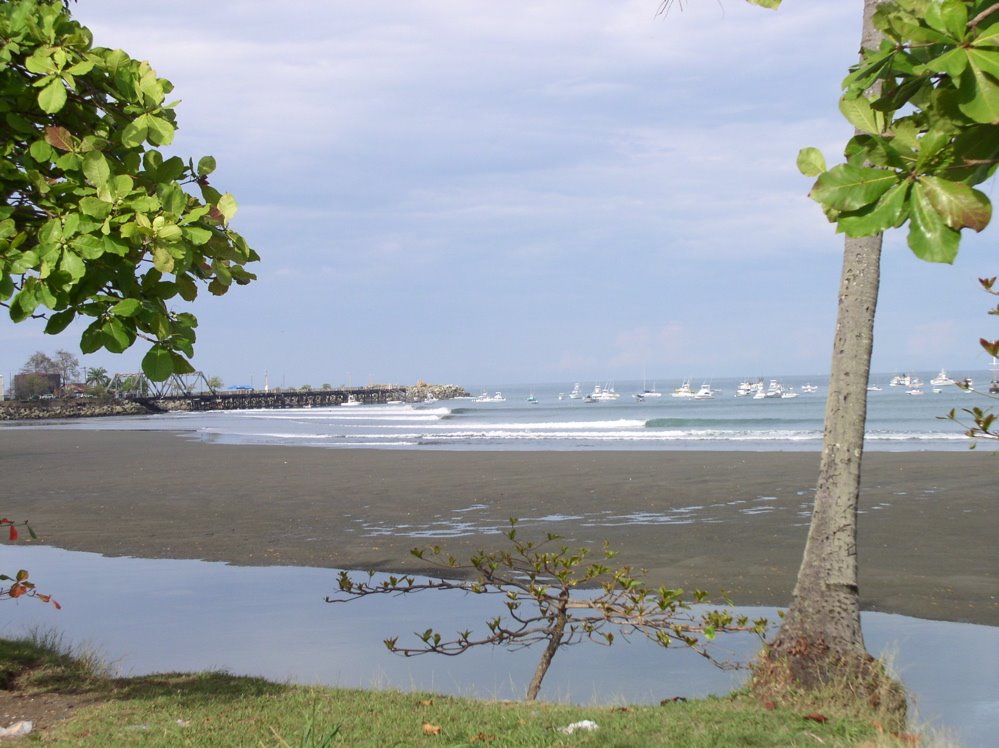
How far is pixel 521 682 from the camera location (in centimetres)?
763

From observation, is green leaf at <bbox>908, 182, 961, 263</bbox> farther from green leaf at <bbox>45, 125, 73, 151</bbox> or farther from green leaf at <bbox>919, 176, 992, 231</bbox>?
green leaf at <bbox>45, 125, 73, 151</bbox>

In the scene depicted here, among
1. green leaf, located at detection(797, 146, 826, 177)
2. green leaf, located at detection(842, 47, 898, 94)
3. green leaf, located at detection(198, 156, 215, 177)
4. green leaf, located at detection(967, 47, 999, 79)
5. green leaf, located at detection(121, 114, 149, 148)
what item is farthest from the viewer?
green leaf, located at detection(198, 156, 215, 177)

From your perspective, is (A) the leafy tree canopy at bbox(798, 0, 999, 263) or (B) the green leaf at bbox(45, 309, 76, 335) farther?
(B) the green leaf at bbox(45, 309, 76, 335)

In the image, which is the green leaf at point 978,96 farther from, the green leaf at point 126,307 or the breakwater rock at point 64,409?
the breakwater rock at point 64,409

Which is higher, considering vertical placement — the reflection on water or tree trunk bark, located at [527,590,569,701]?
tree trunk bark, located at [527,590,569,701]

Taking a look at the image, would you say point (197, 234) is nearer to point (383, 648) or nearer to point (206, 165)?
point (206, 165)

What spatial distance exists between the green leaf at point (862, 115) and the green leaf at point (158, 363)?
9.02 feet

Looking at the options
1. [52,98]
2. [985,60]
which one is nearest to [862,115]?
[985,60]

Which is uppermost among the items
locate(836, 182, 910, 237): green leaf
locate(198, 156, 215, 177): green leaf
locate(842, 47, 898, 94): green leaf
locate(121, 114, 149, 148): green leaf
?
locate(121, 114, 149, 148): green leaf

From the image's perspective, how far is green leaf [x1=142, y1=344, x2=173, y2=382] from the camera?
377cm

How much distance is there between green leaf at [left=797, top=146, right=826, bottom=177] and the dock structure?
89.0 m

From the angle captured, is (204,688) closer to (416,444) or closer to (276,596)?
(276,596)

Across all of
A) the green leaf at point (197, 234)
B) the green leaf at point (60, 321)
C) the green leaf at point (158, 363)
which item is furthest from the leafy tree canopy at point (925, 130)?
the green leaf at point (60, 321)

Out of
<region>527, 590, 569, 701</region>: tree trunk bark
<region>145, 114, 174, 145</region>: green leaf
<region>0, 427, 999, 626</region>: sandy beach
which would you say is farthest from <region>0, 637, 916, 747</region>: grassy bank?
<region>0, 427, 999, 626</region>: sandy beach
